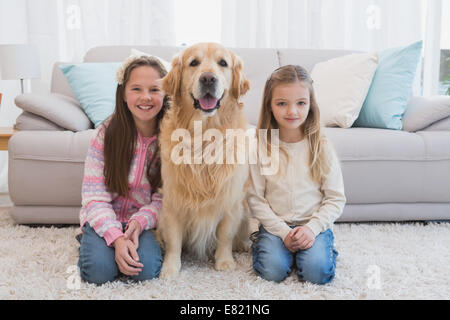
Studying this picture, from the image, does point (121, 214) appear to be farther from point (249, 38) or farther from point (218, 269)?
point (249, 38)

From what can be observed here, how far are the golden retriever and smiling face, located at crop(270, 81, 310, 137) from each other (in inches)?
5.4

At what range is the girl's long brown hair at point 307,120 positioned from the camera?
1.49 meters

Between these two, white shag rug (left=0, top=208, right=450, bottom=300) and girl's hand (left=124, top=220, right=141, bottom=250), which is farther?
girl's hand (left=124, top=220, right=141, bottom=250)

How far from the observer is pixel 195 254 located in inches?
66.5

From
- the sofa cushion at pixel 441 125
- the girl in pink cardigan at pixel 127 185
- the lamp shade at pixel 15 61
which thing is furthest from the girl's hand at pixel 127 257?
the lamp shade at pixel 15 61

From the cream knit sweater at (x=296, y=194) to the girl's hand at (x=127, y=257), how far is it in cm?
50

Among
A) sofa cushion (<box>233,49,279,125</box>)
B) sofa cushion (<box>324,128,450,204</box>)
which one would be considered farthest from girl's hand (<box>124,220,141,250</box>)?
sofa cushion (<box>233,49,279,125</box>)

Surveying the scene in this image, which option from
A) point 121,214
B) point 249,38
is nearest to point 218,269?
point 121,214

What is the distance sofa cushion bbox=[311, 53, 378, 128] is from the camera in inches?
91.3

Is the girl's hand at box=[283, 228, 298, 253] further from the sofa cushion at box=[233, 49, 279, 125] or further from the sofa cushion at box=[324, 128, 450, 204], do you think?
the sofa cushion at box=[233, 49, 279, 125]

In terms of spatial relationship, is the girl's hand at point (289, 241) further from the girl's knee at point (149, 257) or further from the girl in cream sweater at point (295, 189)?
the girl's knee at point (149, 257)

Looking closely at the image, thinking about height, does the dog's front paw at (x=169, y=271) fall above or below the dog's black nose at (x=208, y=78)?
below
